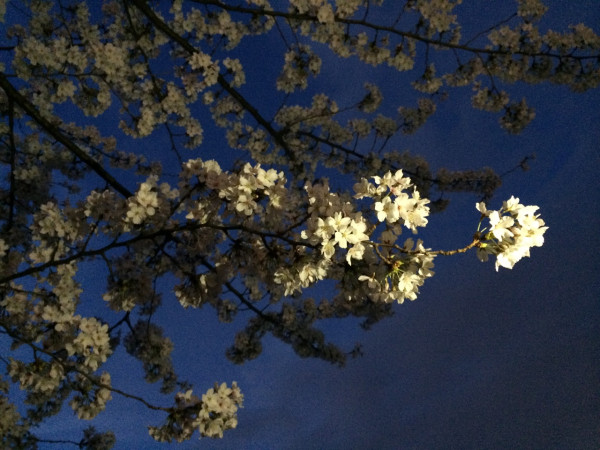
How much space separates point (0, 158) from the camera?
373 inches

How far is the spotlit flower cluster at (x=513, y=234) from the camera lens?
3037mm

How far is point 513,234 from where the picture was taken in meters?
3.08

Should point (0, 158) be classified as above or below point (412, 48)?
above

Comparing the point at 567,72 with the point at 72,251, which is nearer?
the point at 72,251

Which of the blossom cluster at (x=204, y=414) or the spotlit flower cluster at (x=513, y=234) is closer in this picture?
the spotlit flower cluster at (x=513, y=234)

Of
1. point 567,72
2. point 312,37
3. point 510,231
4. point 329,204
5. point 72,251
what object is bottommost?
point 510,231

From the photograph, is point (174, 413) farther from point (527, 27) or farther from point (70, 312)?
point (527, 27)

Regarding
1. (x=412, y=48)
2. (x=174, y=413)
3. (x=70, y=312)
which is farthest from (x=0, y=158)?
(x=412, y=48)

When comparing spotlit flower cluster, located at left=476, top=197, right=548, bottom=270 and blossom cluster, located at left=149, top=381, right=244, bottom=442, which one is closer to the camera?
spotlit flower cluster, located at left=476, top=197, right=548, bottom=270

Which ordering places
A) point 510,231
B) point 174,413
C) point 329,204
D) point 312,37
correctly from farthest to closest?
point 312,37 → point 174,413 → point 329,204 → point 510,231

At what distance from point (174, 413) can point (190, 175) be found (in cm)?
208

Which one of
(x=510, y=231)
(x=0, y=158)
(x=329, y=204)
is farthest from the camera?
(x=0, y=158)

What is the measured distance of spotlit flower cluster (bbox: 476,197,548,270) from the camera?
3.04 m

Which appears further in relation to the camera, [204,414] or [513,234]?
[204,414]
